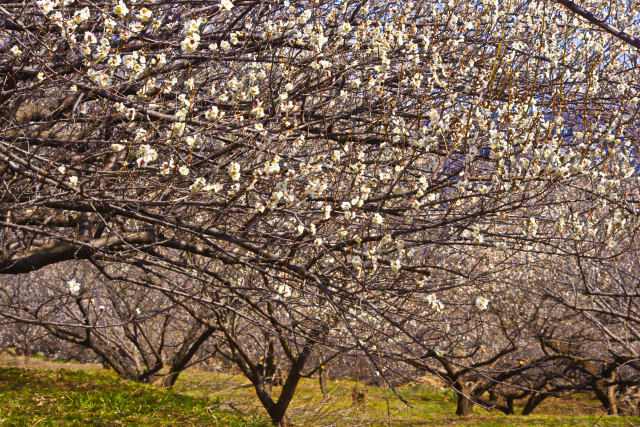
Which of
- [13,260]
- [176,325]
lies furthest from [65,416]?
[176,325]

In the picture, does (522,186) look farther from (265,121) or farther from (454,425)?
(454,425)

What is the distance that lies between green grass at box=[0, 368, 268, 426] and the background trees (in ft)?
4.83

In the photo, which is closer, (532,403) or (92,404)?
(92,404)

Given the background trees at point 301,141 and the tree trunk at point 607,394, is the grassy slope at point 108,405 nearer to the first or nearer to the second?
the background trees at point 301,141

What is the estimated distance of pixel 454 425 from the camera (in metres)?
12.8

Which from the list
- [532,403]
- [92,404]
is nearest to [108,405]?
[92,404]

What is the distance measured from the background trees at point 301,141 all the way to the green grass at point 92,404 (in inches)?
58.0

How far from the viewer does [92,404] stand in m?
6.37

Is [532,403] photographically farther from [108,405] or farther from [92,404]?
[92,404]

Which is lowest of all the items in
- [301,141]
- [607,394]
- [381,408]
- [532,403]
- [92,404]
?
[92,404]

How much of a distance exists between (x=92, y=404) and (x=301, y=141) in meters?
4.19

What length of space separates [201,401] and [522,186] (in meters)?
5.55

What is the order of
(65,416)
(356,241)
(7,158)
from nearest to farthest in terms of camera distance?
(7,158), (356,241), (65,416)

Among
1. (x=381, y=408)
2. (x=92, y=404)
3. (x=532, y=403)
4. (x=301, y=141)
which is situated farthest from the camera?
(x=532, y=403)
